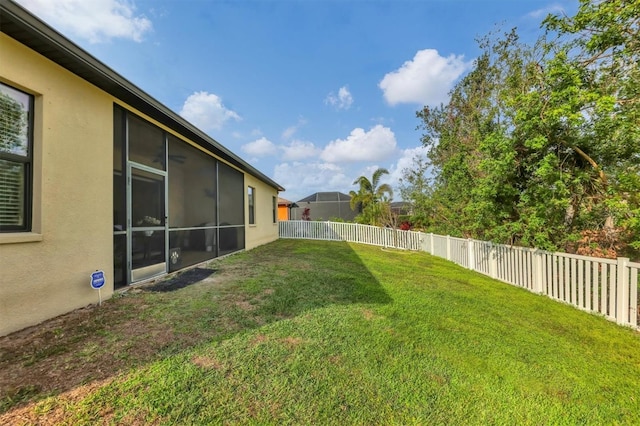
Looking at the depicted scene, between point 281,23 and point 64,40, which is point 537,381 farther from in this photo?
point 281,23

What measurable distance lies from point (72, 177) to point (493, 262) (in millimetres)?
8944

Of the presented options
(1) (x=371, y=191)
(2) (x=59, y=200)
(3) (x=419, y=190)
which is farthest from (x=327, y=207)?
(2) (x=59, y=200)

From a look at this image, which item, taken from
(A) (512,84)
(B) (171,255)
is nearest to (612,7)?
(A) (512,84)

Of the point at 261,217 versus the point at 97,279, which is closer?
the point at 97,279

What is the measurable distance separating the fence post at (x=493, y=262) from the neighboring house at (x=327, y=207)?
20.0 meters

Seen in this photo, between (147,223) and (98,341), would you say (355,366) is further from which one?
(147,223)

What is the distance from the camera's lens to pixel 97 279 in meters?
3.56

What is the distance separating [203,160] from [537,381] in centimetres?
750

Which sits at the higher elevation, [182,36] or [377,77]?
[377,77]

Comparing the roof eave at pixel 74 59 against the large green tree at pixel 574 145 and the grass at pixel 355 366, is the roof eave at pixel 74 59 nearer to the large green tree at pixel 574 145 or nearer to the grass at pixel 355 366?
the grass at pixel 355 366

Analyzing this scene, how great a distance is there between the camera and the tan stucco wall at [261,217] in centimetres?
1063

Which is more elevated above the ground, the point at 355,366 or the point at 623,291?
the point at 623,291

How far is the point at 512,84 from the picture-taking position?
7.03 meters

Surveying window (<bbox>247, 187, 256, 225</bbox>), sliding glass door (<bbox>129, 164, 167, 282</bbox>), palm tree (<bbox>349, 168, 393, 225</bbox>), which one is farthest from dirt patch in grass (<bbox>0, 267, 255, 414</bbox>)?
palm tree (<bbox>349, 168, 393, 225</bbox>)
